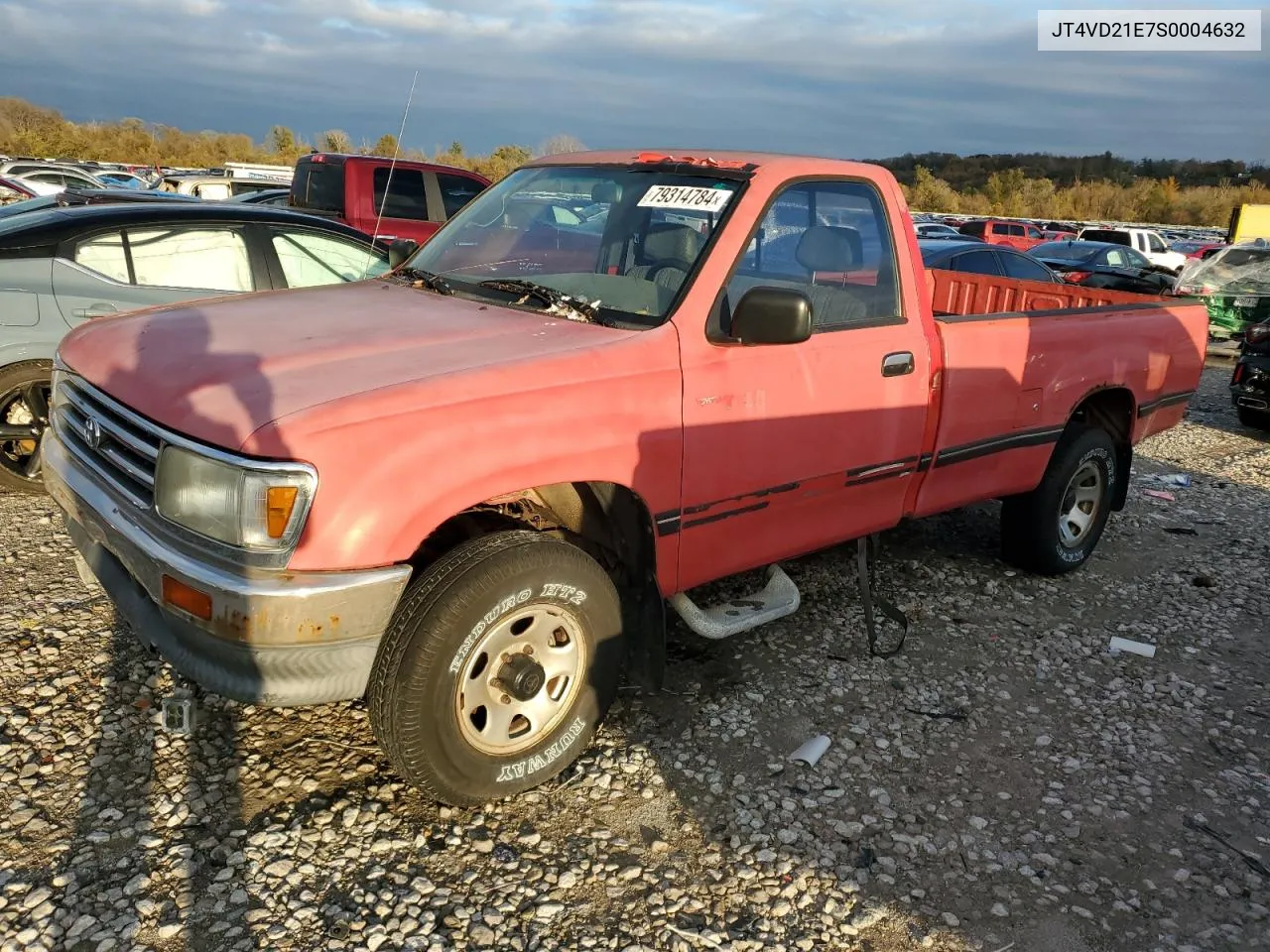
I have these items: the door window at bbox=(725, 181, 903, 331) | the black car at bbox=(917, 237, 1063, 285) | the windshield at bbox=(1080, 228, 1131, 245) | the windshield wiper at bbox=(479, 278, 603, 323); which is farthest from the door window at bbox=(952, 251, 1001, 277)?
the windshield at bbox=(1080, 228, 1131, 245)

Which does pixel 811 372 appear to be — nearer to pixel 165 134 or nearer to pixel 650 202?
pixel 650 202

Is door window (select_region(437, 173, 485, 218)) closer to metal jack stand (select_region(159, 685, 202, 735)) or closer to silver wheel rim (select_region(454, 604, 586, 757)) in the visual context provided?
metal jack stand (select_region(159, 685, 202, 735))

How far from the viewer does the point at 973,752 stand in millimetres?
3633

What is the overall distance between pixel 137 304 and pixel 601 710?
3.94 metres

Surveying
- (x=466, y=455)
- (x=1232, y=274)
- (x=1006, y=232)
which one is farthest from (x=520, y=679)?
(x=1006, y=232)

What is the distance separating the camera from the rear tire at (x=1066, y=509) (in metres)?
5.09

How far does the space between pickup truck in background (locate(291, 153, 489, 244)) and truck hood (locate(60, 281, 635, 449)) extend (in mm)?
8474

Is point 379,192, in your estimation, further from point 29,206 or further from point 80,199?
point 29,206

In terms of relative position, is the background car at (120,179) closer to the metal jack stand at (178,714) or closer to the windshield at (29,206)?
the windshield at (29,206)

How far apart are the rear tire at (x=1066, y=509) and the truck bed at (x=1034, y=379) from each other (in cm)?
21

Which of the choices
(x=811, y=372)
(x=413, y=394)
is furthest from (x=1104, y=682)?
(x=413, y=394)

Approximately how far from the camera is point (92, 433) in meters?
3.07

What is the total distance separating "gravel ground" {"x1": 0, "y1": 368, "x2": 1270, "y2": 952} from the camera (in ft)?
8.72

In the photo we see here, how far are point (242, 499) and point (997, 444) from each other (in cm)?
346
